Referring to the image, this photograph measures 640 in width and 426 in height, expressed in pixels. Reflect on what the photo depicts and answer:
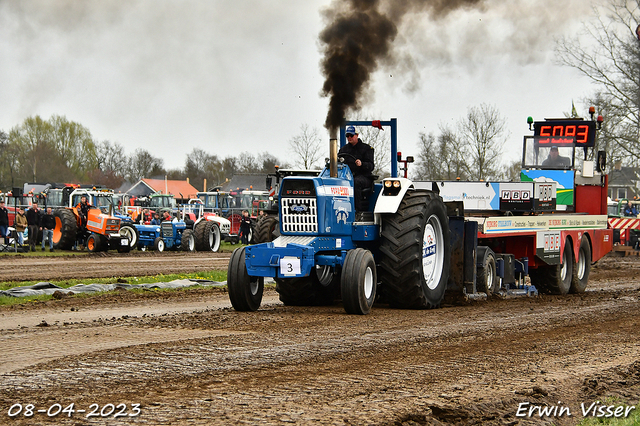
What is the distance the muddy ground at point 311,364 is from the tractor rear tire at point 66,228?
1652cm

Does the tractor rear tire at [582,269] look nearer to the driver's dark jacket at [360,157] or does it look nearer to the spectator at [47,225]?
the driver's dark jacket at [360,157]

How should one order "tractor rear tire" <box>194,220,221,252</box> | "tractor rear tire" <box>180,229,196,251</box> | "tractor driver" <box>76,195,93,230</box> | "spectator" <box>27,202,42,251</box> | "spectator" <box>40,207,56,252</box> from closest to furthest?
"tractor driver" <box>76,195,93,230</box>, "spectator" <box>27,202,42,251</box>, "spectator" <box>40,207,56,252</box>, "tractor rear tire" <box>180,229,196,251</box>, "tractor rear tire" <box>194,220,221,252</box>

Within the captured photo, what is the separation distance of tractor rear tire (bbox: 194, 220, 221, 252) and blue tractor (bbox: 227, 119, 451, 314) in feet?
65.5

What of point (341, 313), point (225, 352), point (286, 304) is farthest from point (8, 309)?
point (225, 352)

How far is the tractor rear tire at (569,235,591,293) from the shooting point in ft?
52.2

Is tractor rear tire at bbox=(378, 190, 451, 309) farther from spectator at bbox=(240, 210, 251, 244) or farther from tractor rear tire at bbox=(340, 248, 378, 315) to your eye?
spectator at bbox=(240, 210, 251, 244)

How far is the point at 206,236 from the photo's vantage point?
31.0m

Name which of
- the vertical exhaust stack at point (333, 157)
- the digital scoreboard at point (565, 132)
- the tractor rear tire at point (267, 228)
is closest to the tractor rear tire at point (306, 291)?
the tractor rear tire at point (267, 228)

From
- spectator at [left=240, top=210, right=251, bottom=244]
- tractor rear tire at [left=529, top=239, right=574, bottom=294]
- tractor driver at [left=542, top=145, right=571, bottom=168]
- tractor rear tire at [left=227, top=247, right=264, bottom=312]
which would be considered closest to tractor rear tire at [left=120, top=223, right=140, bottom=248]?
spectator at [left=240, top=210, right=251, bottom=244]

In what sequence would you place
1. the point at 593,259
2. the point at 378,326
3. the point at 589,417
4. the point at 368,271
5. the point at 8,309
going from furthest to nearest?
the point at 593,259, the point at 8,309, the point at 368,271, the point at 378,326, the point at 589,417

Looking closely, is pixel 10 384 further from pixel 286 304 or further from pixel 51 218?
pixel 51 218

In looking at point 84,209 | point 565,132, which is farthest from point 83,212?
point 565,132

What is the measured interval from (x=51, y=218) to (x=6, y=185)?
49306mm

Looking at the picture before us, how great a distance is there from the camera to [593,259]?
1717cm
